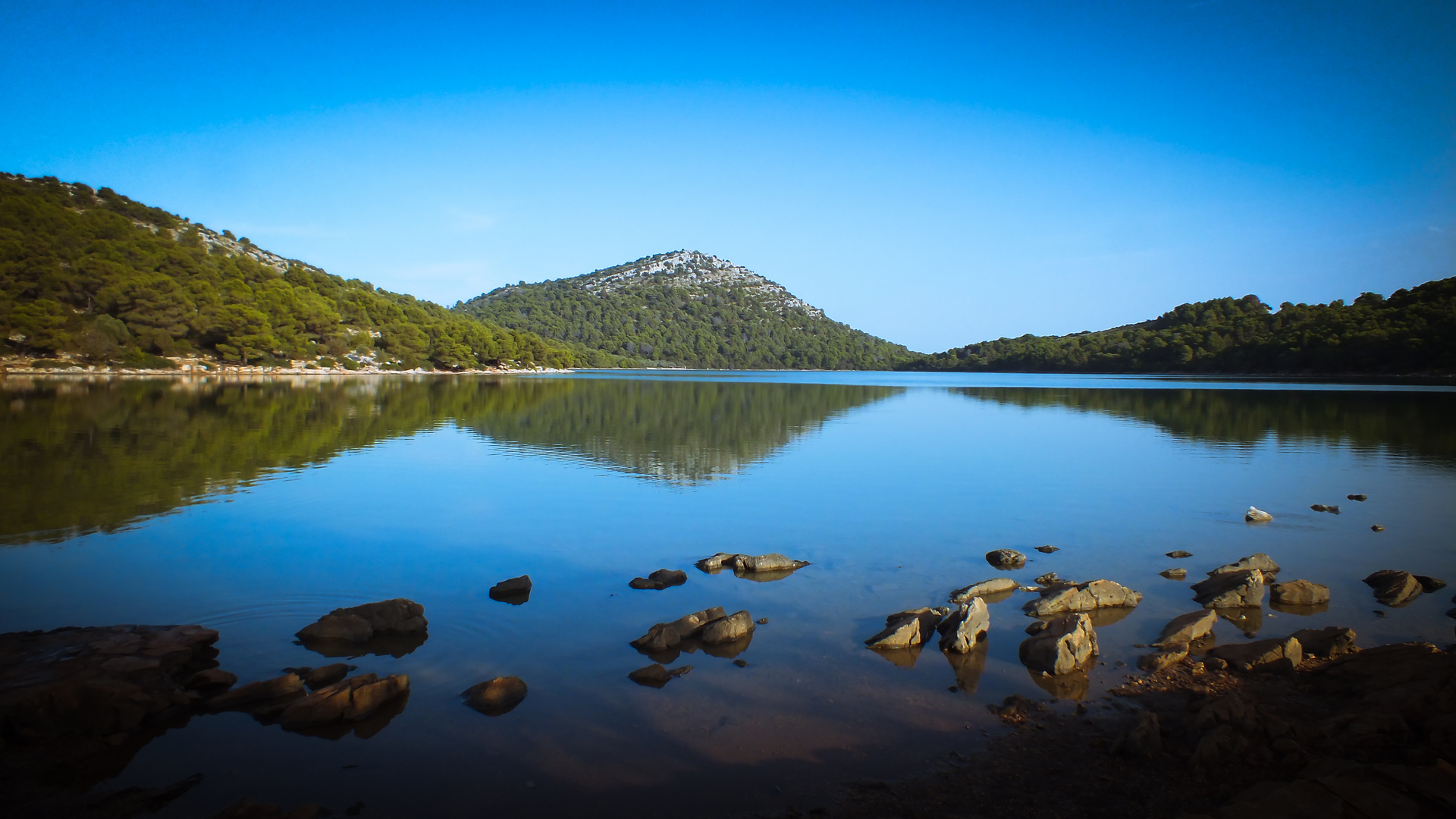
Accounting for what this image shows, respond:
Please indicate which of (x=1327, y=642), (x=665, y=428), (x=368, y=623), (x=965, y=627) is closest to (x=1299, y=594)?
(x=1327, y=642)

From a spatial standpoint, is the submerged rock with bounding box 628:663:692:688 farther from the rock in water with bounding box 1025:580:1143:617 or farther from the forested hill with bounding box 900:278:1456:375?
the forested hill with bounding box 900:278:1456:375

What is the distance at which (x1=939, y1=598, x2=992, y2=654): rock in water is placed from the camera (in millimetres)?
7410

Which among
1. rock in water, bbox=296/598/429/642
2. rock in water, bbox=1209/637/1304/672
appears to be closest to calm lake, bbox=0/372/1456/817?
rock in water, bbox=296/598/429/642

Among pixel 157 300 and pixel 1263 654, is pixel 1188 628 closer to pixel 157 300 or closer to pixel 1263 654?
pixel 1263 654

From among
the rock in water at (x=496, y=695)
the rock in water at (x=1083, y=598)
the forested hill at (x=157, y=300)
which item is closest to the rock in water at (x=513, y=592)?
the rock in water at (x=496, y=695)

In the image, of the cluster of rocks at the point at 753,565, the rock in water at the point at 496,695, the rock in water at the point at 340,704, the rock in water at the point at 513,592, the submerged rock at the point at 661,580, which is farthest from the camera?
the cluster of rocks at the point at 753,565

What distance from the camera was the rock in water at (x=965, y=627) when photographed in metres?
7.41

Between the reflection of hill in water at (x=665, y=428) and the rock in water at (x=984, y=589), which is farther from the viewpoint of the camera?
the reflection of hill in water at (x=665, y=428)

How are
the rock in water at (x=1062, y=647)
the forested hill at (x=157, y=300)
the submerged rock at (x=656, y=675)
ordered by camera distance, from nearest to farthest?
the submerged rock at (x=656, y=675), the rock in water at (x=1062, y=647), the forested hill at (x=157, y=300)

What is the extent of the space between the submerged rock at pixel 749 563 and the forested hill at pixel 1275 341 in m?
106

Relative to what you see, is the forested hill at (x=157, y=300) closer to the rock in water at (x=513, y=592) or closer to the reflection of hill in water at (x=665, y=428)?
the reflection of hill in water at (x=665, y=428)

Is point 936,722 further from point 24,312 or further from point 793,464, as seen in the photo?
point 24,312

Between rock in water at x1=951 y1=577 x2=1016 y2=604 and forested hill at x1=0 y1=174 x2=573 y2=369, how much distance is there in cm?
7177

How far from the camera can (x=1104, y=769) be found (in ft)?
16.7
